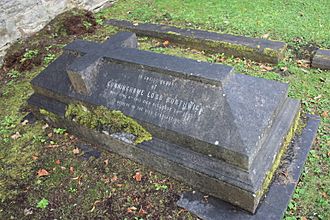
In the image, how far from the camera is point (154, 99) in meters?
3.93

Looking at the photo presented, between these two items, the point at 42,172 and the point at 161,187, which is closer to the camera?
the point at 161,187

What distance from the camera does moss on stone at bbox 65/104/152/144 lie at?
4090 millimetres

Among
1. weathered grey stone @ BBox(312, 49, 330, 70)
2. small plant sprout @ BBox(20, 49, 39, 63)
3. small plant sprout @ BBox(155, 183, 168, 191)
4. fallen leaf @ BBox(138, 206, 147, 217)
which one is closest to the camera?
fallen leaf @ BBox(138, 206, 147, 217)

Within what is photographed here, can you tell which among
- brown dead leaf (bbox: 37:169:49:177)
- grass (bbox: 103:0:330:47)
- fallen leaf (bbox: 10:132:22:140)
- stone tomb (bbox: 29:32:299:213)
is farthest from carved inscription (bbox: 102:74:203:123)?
grass (bbox: 103:0:330:47)

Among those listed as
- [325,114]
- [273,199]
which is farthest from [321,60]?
[273,199]

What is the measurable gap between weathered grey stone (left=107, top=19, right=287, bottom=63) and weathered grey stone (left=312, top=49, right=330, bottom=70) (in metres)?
0.57

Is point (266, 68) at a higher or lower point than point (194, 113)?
lower

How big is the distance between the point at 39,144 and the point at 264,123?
137 inches

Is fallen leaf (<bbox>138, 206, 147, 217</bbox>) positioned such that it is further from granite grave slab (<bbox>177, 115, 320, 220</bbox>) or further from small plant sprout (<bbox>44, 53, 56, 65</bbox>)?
small plant sprout (<bbox>44, 53, 56, 65</bbox>)

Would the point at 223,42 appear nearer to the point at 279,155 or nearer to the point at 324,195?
the point at 279,155

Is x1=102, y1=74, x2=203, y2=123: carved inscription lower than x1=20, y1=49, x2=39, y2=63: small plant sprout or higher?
higher

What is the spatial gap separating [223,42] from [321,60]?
1788 mm

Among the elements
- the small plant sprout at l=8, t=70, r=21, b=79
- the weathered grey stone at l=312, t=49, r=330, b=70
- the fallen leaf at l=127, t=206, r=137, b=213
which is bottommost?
the fallen leaf at l=127, t=206, r=137, b=213

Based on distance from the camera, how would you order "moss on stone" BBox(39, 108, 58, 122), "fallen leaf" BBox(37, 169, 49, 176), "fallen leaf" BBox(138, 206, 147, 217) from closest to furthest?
"fallen leaf" BBox(138, 206, 147, 217), "fallen leaf" BBox(37, 169, 49, 176), "moss on stone" BBox(39, 108, 58, 122)
